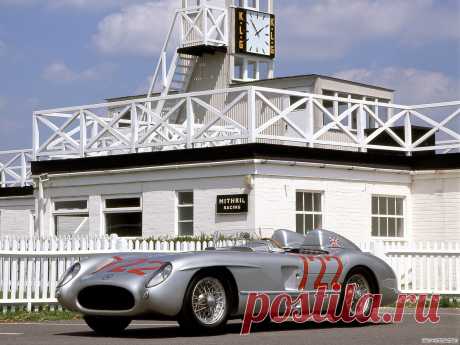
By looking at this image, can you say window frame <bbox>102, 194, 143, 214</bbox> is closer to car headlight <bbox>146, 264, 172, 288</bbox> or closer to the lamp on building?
the lamp on building

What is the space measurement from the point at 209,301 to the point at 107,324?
1356 millimetres

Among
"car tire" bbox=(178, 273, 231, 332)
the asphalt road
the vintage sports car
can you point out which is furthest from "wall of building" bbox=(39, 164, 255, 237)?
"car tire" bbox=(178, 273, 231, 332)

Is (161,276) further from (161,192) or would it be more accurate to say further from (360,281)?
(161,192)

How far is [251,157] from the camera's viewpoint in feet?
71.2

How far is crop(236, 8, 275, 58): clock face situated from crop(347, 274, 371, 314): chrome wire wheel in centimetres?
2776

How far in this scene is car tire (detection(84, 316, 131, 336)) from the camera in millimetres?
12258

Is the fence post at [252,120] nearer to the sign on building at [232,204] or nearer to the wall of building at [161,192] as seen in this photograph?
the wall of building at [161,192]

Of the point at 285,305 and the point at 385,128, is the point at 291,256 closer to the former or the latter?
the point at 285,305

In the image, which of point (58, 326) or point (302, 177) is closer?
point (58, 326)

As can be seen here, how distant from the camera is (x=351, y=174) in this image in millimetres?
23922

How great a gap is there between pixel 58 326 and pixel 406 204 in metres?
13.2

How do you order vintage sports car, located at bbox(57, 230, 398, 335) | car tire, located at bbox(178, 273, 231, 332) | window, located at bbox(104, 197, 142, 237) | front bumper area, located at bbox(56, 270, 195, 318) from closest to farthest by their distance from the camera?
1. front bumper area, located at bbox(56, 270, 195, 318)
2. vintage sports car, located at bbox(57, 230, 398, 335)
3. car tire, located at bbox(178, 273, 231, 332)
4. window, located at bbox(104, 197, 142, 237)

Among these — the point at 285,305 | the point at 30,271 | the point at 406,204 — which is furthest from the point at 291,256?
the point at 406,204

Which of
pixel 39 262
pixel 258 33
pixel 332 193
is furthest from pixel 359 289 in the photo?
pixel 258 33
